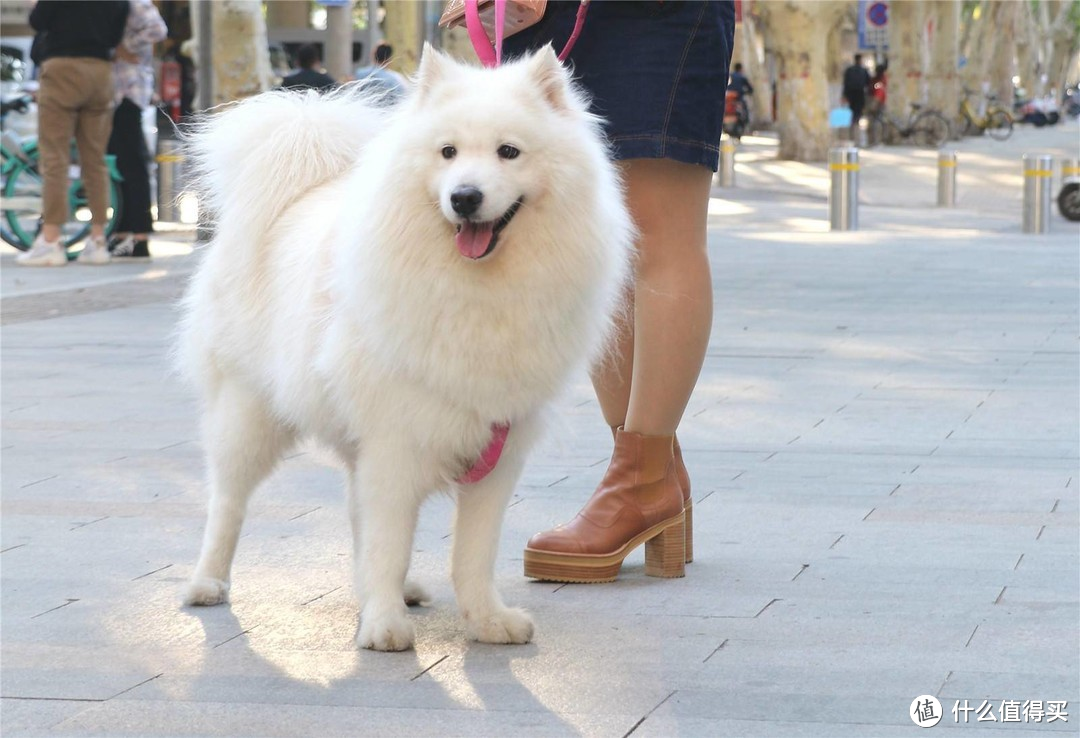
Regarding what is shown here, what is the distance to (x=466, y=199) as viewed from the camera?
328 centimetres

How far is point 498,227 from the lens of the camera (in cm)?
342

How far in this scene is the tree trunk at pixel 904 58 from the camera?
41781 mm

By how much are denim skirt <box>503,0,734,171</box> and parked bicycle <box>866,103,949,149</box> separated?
37661mm

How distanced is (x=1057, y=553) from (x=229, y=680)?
7.60 ft

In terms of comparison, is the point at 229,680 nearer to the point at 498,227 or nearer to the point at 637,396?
the point at 498,227

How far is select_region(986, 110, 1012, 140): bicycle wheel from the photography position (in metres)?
47.9

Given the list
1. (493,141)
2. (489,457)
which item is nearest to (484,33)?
(493,141)

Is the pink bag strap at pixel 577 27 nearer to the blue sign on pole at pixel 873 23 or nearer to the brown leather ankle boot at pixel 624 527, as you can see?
the brown leather ankle boot at pixel 624 527

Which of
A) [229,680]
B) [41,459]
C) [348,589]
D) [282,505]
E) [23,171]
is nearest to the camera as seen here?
[229,680]

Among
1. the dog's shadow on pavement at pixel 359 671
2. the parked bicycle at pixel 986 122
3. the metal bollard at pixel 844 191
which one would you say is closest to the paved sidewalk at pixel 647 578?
the dog's shadow on pavement at pixel 359 671

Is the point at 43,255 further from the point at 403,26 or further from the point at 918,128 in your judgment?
the point at 918,128

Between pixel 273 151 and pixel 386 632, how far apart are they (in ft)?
4.32

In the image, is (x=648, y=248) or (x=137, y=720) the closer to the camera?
(x=137, y=720)

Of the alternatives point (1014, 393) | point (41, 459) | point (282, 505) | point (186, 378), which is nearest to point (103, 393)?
point (41, 459)
